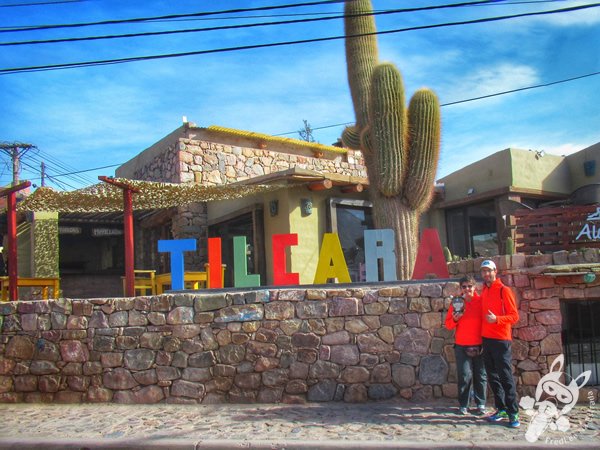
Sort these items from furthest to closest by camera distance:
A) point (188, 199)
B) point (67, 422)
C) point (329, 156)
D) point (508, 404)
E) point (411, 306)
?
1. point (329, 156)
2. point (188, 199)
3. point (411, 306)
4. point (67, 422)
5. point (508, 404)

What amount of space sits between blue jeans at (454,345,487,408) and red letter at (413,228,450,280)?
5.82ft

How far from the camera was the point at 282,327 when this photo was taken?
7129 millimetres

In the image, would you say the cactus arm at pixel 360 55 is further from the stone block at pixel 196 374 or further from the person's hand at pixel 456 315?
the stone block at pixel 196 374

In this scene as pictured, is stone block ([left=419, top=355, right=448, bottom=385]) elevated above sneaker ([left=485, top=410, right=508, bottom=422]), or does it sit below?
above

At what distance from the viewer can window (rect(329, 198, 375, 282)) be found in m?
11.6

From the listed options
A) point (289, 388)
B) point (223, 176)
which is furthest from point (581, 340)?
point (223, 176)

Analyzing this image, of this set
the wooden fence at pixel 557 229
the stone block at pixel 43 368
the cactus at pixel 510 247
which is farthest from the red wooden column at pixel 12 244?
the wooden fence at pixel 557 229

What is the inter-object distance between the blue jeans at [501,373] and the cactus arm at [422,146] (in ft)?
12.6

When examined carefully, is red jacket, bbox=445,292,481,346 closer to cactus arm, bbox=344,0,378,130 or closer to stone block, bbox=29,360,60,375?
cactus arm, bbox=344,0,378,130

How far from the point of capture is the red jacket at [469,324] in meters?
5.98

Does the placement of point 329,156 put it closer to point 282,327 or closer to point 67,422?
point 282,327

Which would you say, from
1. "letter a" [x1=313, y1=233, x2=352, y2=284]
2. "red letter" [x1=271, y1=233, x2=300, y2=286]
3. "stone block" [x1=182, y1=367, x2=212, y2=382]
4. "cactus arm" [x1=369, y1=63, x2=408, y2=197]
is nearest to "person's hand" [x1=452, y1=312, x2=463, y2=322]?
"letter a" [x1=313, y1=233, x2=352, y2=284]

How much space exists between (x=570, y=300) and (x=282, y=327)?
3.80 meters

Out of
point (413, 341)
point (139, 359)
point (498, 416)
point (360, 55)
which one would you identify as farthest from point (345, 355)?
point (360, 55)
